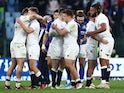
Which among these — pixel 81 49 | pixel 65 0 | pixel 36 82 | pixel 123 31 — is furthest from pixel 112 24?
pixel 36 82

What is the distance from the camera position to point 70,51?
2028 centimetres

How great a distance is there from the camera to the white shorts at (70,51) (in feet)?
66.5

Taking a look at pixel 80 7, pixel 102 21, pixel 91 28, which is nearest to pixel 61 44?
pixel 91 28

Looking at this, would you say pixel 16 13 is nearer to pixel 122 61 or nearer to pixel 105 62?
pixel 122 61

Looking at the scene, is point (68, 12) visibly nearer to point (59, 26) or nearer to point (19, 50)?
point (59, 26)

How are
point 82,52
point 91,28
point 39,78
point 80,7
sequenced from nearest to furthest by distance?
point 39,78 < point 91,28 < point 82,52 < point 80,7

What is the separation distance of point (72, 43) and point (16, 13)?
32.9 feet

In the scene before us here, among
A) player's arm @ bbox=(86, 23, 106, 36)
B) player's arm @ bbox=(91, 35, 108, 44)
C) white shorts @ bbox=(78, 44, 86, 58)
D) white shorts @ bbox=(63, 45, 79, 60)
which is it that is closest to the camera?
white shorts @ bbox=(63, 45, 79, 60)

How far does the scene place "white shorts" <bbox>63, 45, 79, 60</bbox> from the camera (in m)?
20.3

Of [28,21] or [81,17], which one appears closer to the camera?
[28,21]

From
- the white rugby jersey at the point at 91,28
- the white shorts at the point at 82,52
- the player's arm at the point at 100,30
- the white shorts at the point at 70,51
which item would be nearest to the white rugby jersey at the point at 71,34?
the white shorts at the point at 70,51

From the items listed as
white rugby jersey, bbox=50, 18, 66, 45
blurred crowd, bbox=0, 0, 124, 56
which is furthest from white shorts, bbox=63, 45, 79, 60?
blurred crowd, bbox=0, 0, 124, 56

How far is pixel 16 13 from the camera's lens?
98.8 feet

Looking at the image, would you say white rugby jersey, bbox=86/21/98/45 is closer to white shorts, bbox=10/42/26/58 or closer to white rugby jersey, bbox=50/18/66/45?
white rugby jersey, bbox=50/18/66/45
